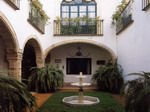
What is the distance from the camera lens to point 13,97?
11.5ft

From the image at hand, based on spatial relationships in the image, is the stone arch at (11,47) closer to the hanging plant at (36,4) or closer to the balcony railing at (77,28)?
the hanging plant at (36,4)

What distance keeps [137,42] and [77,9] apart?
600cm

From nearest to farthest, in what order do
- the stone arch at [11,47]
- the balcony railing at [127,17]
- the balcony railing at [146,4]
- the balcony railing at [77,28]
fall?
the balcony railing at [146,4], the stone arch at [11,47], the balcony railing at [127,17], the balcony railing at [77,28]

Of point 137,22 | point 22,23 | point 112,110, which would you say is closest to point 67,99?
point 112,110

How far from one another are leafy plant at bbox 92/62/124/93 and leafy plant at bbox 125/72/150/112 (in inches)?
252

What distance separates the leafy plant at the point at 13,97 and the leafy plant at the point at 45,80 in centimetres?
635

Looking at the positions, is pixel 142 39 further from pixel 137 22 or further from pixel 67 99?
pixel 67 99

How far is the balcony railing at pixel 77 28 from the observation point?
12.8 metres

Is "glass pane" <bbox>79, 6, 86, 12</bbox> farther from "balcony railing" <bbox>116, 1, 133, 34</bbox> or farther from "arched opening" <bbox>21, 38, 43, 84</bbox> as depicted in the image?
"arched opening" <bbox>21, 38, 43, 84</bbox>

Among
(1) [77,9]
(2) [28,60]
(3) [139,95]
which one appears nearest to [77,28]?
(1) [77,9]

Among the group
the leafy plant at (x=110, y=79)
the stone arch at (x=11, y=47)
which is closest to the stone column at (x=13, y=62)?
the stone arch at (x=11, y=47)

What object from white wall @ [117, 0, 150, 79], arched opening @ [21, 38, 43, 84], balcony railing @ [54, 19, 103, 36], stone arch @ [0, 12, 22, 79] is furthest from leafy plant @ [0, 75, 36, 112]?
balcony railing @ [54, 19, 103, 36]

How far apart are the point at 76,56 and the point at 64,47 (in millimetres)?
883

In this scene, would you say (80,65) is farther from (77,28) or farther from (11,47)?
(11,47)
